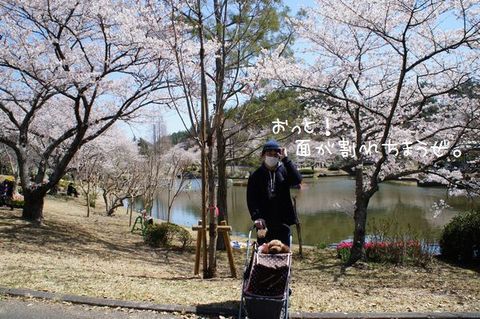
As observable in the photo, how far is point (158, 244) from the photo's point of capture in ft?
37.0

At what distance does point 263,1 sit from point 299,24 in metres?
2.12

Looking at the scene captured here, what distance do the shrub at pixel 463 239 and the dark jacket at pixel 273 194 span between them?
7.78 meters

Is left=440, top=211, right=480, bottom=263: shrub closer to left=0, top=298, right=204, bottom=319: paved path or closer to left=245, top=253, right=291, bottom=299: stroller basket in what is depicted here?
left=245, top=253, right=291, bottom=299: stroller basket

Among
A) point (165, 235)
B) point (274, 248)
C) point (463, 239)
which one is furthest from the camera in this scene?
point (165, 235)

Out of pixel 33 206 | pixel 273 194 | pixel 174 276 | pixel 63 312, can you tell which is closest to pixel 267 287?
pixel 273 194

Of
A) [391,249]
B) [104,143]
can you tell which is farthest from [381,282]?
[104,143]

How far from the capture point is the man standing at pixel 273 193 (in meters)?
4.05

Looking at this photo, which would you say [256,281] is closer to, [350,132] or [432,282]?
[432,282]

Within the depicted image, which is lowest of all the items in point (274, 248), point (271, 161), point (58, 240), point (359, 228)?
point (58, 240)

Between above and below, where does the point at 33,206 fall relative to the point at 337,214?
above

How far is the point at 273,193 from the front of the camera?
13.3 ft

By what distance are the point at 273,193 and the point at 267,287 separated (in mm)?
890

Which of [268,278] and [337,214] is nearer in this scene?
[268,278]

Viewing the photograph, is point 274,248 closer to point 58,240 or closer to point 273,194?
point 273,194
